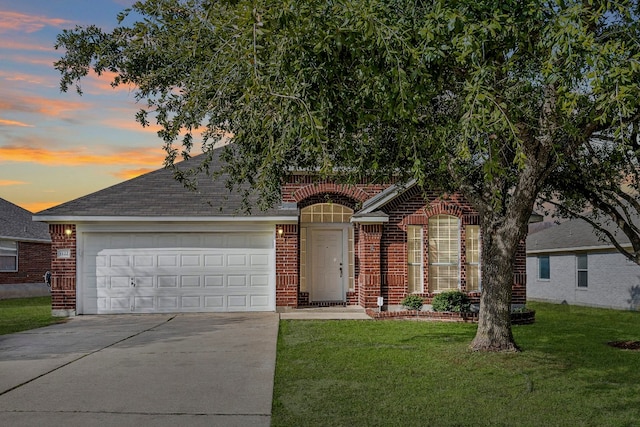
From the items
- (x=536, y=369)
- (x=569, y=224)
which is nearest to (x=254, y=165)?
(x=536, y=369)

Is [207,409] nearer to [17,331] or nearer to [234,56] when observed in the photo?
[234,56]

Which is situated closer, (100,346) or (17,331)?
(100,346)

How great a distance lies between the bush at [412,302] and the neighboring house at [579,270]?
733 cm

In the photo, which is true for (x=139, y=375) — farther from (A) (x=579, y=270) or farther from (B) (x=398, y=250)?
(A) (x=579, y=270)

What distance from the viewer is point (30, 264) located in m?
31.7

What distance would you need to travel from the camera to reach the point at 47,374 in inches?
366

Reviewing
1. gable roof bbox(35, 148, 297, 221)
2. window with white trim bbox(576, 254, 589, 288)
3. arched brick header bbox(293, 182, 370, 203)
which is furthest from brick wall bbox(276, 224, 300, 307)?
window with white trim bbox(576, 254, 589, 288)

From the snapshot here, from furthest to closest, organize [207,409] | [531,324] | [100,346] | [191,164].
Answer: [191,164] → [531,324] → [100,346] → [207,409]

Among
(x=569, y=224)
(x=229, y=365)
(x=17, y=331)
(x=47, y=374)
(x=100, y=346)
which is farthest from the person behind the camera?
(x=569, y=224)

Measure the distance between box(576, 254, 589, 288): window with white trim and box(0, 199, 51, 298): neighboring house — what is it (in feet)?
83.7

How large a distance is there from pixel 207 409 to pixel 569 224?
26919mm

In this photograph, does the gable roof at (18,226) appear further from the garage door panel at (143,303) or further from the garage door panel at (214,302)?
the garage door panel at (214,302)

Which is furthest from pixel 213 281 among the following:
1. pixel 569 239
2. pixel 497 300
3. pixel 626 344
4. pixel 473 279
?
pixel 569 239

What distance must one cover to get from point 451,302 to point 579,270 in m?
11.6
